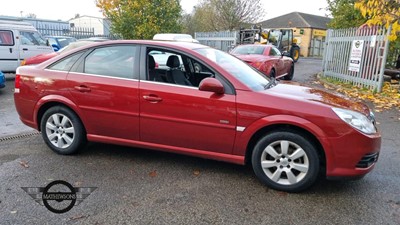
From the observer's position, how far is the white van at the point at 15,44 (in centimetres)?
1159

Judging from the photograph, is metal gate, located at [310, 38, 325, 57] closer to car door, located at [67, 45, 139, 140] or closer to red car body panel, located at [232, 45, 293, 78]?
red car body panel, located at [232, 45, 293, 78]

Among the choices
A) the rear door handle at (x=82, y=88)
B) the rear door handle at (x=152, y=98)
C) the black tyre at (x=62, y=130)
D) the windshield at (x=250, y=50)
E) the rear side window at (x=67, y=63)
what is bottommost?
the black tyre at (x=62, y=130)

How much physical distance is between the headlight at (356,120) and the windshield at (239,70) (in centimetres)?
90

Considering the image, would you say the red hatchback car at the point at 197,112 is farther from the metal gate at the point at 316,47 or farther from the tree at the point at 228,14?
the metal gate at the point at 316,47

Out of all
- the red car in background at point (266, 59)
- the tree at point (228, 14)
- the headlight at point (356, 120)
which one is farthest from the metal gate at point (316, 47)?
the headlight at point (356, 120)

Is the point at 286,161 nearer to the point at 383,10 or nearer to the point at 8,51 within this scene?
the point at 383,10

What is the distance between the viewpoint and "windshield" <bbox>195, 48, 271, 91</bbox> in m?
3.77

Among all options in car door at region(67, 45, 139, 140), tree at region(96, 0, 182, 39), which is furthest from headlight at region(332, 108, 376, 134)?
tree at region(96, 0, 182, 39)

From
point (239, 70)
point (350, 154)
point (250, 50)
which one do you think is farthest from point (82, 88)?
point (250, 50)

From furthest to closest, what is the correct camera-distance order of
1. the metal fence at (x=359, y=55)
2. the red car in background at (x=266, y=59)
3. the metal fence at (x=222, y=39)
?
the metal fence at (x=222, y=39)
the red car in background at (x=266, y=59)
the metal fence at (x=359, y=55)

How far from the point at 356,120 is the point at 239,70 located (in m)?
1.46

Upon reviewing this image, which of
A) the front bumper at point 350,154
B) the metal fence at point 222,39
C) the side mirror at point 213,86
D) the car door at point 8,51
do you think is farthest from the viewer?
the metal fence at point 222,39

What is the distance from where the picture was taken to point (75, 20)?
137 feet

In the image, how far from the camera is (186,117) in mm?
3684
